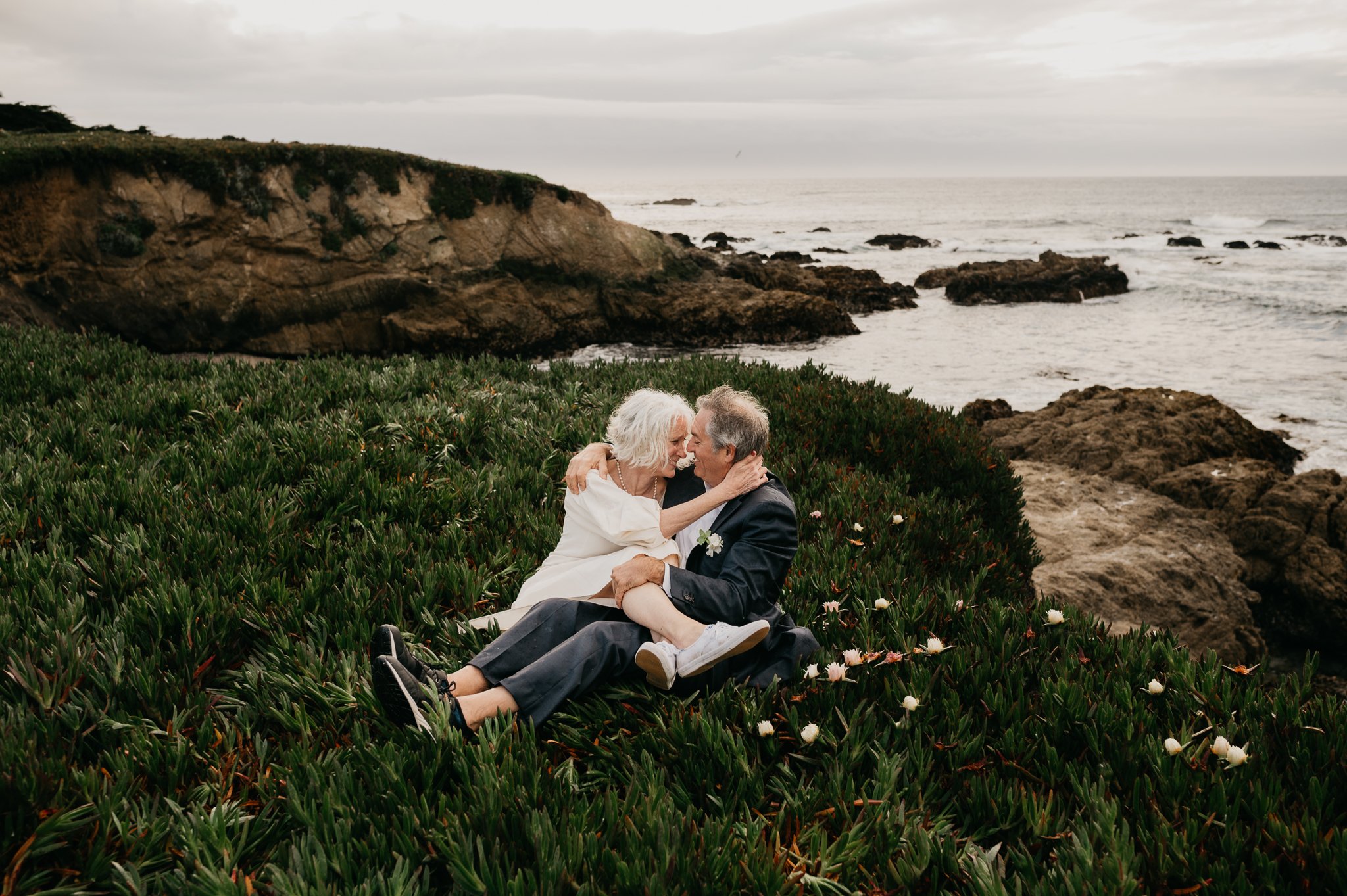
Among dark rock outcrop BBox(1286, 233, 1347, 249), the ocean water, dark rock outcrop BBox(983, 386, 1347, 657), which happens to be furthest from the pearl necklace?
dark rock outcrop BBox(1286, 233, 1347, 249)

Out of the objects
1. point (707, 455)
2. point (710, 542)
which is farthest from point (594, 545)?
point (707, 455)

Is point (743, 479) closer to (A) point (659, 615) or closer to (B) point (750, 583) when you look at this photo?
(B) point (750, 583)

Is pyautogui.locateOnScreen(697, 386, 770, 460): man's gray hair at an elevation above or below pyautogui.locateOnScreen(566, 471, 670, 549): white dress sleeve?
above

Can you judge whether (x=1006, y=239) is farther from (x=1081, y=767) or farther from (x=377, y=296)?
(x=1081, y=767)

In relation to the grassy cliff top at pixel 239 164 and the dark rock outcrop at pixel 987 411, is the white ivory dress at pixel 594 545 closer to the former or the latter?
the dark rock outcrop at pixel 987 411

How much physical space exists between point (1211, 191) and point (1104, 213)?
60.2m

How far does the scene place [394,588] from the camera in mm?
4289

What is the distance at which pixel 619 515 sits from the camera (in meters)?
3.77

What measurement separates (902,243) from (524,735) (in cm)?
5710

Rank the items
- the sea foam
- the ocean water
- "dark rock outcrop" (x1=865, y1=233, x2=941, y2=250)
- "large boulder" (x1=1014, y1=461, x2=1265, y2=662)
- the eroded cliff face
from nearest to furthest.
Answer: "large boulder" (x1=1014, y1=461, x2=1265, y2=662) → the eroded cliff face → the ocean water → "dark rock outcrop" (x1=865, y1=233, x2=941, y2=250) → the sea foam

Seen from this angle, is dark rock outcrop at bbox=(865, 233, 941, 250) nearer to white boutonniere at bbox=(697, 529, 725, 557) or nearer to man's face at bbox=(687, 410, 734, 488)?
man's face at bbox=(687, 410, 734, 488)

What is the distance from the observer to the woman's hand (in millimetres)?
3561

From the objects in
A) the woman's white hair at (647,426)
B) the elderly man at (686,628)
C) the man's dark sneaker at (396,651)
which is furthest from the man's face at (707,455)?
the man's dark sneaker at (396,651)

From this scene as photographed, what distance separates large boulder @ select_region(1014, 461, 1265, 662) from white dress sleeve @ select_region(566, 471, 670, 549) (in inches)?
161
